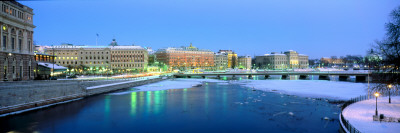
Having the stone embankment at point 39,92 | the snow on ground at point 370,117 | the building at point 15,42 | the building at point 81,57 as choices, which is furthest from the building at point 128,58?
the snow on ground at point 370,117

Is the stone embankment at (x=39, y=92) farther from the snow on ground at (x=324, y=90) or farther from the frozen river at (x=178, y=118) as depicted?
the snow on ground at (x=324, y=90)

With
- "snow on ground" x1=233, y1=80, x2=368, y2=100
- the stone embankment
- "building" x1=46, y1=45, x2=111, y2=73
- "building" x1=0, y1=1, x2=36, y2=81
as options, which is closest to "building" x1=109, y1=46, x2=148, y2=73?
"building" x1=46, y1=45, x2=111, y2=73

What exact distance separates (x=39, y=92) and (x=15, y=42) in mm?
16393

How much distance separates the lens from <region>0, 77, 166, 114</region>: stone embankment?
30141 millimetres

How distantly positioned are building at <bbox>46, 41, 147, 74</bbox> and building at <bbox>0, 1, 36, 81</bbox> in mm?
69783

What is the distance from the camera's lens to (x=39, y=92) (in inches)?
1393

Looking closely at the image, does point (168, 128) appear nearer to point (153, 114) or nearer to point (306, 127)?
point (153, 114)

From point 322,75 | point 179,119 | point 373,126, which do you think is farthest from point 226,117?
point 322,75

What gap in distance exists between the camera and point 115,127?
25.6 m

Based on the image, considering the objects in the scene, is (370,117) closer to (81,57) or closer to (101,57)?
(101,57)

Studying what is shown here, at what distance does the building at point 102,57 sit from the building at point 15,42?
69783 mm

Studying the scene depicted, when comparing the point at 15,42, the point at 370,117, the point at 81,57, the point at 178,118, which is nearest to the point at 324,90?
the point at 370,117

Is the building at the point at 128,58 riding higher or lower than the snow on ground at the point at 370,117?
higher

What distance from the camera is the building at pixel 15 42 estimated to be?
138 feet
